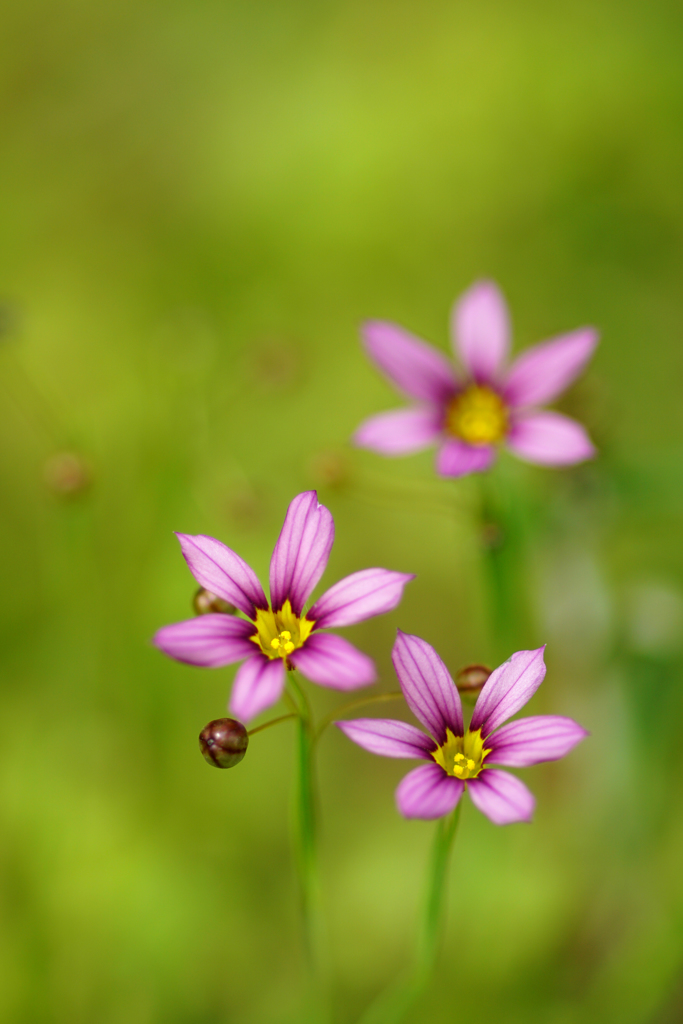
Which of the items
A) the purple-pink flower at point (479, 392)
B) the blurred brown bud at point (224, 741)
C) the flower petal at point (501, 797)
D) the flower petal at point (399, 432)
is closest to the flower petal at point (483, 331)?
the purple-pink flower at point (479, 392)

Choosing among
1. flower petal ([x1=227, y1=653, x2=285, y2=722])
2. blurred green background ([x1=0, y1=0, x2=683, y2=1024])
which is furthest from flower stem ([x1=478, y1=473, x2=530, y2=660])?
flower petal ([x1=227, y1=653, x2=285, y2=722])

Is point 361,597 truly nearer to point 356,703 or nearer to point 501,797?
point 356,703

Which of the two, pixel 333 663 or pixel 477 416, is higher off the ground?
pixel 477 416

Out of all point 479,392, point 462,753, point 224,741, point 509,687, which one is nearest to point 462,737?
point 462,753

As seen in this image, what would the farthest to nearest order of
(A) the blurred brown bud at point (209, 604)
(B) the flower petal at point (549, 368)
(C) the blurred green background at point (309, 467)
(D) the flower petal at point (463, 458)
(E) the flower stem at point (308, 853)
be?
(C) the blurred green background at point (309, 467) → (B) the flower petal at point (549, 368) → (D) the flower petal at point (463, 458) → (A) the blurred brown bud at point (209, 604) → (E) the flower stem at point (308, 853)

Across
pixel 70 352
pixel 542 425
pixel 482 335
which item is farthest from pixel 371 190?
pixel 542 425

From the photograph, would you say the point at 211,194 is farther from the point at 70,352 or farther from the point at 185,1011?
the point at 185,1011

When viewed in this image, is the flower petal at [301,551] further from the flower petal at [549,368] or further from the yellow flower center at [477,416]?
the flower petal at [549,368]

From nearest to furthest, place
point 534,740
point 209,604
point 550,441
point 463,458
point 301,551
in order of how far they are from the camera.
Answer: point 534,740, point 301,551, point 209,604, point 463,458, point 550,441

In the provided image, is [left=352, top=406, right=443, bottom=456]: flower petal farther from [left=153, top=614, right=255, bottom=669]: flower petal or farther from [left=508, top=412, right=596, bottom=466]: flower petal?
[left=153, top=614, right=255, bottom=669]: flower petal
